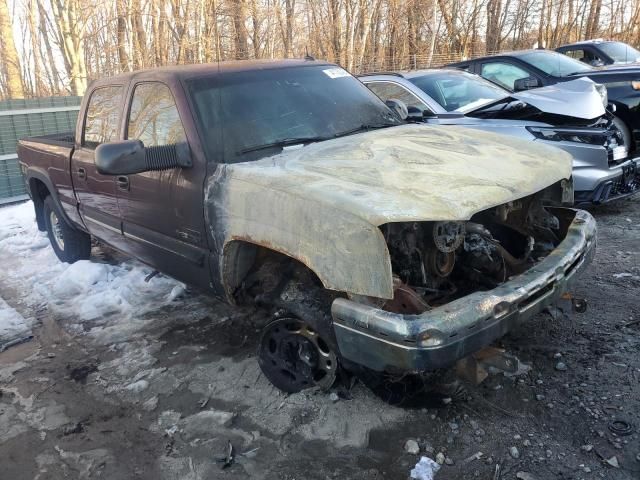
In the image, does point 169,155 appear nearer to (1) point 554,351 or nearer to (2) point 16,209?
(1) point 554,351

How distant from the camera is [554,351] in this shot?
11.1ft

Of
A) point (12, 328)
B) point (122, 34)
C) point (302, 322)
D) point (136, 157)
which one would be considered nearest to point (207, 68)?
point (136, 157)

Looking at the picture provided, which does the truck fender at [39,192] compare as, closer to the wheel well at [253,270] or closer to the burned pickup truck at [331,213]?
the burned pickup truck at [331,213]

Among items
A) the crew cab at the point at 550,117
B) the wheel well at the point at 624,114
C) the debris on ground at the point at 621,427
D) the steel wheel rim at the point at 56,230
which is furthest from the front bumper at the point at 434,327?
the wheel well at the point at 624,114

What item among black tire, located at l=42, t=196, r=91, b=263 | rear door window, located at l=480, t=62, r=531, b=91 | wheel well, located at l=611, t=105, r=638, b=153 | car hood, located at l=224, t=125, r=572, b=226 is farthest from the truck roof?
rear door window, located at l=480, t=62, r=531, b=91

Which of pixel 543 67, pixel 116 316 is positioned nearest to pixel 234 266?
pixel 116 316

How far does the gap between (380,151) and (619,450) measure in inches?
75.0

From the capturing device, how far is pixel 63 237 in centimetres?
575

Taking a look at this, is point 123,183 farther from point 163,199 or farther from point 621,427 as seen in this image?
point 621,427

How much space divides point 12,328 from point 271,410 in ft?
8.58

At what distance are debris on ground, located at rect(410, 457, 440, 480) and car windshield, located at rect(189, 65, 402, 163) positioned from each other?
1870mm

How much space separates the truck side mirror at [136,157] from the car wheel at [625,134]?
475 cm

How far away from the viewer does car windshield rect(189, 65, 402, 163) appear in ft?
10.9

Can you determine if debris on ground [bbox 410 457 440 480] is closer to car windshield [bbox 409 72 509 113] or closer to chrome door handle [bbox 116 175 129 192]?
chrome door handle [bbox 116 175 129 192]
